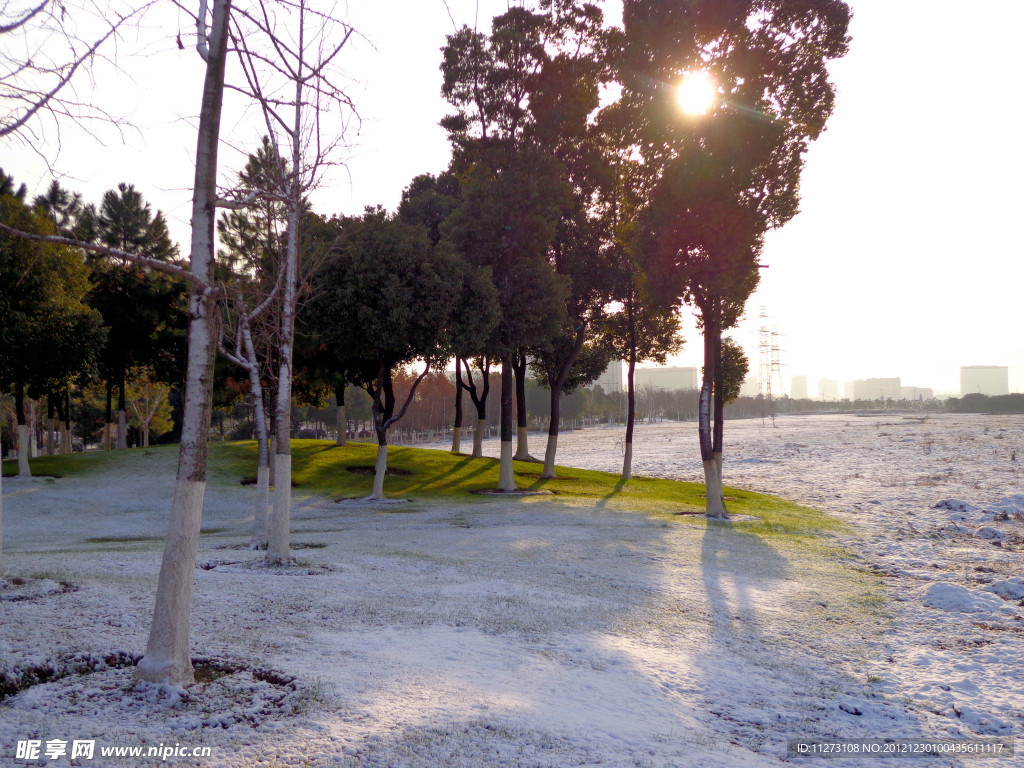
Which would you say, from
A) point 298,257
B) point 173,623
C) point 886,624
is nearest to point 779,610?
point 886,624

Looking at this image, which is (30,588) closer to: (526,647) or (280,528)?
(280,528)

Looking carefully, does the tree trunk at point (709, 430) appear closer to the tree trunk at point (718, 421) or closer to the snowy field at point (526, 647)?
the tree trunk at point (718, 421)

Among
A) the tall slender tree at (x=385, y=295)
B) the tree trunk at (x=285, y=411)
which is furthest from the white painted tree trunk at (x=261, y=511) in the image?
the tall slender tree at (x=385, y=295)

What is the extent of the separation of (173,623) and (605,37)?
25580mm

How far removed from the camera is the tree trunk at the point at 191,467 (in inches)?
273

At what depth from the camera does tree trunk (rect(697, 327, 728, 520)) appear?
24.8 metres

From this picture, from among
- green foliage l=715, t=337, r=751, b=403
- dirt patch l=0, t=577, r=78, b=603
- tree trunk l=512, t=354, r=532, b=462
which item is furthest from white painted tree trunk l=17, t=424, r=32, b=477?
green foliage l=715, t=337, r=751, b=403

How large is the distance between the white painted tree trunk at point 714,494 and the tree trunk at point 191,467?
67.0 ft

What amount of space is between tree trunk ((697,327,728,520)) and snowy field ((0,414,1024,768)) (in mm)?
4027

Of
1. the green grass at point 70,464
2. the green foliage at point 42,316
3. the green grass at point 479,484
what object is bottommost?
the green grass at point 479,484

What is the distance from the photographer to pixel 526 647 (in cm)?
908

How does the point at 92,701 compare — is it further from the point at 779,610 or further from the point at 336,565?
the point at 779,610

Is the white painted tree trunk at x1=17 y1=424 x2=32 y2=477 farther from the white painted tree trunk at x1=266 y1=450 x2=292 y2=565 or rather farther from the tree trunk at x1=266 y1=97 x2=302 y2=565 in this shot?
→ the white painted tree trunk at x1=266 y1=450 x2=292 y2=565

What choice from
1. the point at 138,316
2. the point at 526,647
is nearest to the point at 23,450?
the point at 138,316
